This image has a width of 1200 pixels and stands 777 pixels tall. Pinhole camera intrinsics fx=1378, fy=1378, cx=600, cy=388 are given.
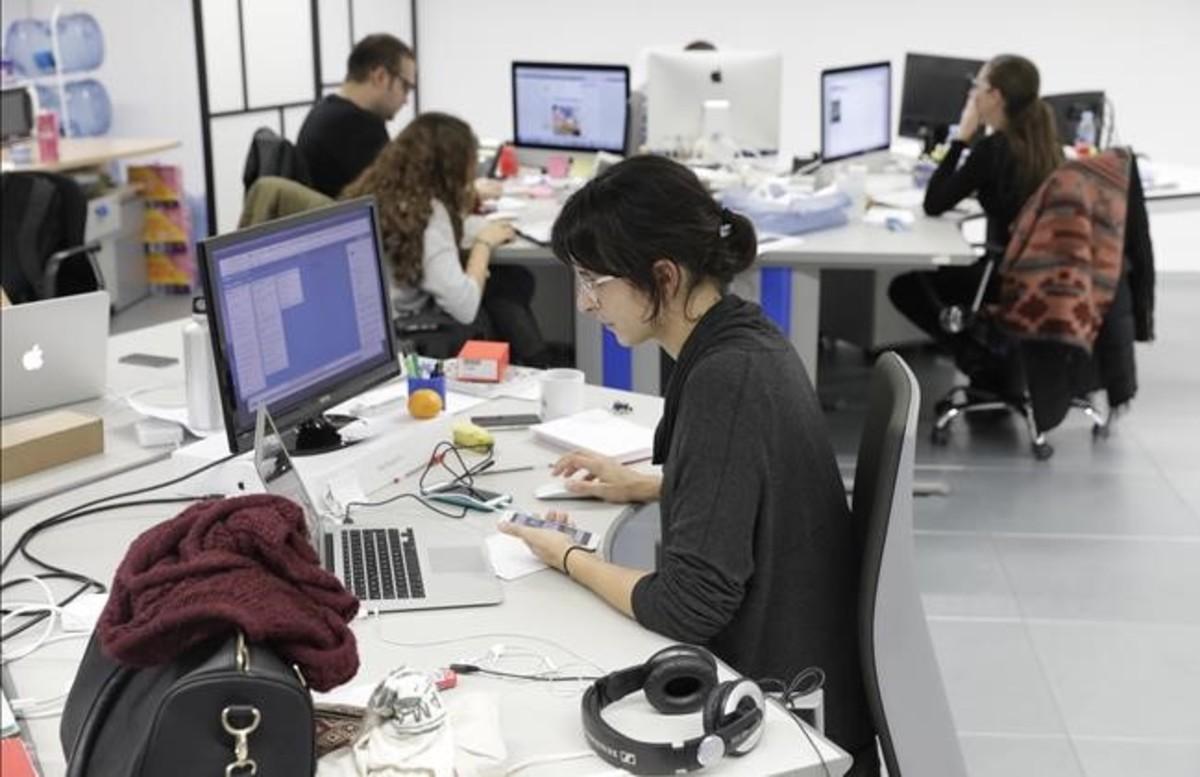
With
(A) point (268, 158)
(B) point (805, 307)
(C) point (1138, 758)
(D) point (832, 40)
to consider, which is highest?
(D) point (832, 40)

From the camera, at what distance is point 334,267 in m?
2.36

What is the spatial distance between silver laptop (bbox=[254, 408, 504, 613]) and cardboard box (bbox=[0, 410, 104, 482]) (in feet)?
1.61

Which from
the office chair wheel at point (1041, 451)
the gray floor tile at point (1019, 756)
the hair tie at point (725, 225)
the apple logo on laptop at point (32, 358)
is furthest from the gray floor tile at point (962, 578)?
the apple logo on laptop at point (32, 358)

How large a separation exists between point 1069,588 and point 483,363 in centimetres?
166

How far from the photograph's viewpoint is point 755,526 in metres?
Answer: 1.74

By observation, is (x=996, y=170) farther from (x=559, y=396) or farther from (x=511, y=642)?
(x=511, y=642)

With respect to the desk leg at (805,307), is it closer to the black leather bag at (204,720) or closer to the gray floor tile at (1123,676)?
the gray floor tile at (1123,676)

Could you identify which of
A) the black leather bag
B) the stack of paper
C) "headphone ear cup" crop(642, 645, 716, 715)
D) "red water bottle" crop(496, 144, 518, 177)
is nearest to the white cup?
the stack of paper

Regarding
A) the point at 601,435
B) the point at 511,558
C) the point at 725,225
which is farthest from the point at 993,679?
the point at 725,225

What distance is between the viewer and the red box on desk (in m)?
2.81

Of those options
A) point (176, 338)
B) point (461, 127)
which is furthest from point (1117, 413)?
point (176, 338)

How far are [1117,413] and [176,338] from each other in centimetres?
321

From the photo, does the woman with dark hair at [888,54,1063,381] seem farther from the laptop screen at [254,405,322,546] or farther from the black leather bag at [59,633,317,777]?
the black leather bag at [59,633,317,777]

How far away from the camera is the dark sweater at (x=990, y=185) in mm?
4527
